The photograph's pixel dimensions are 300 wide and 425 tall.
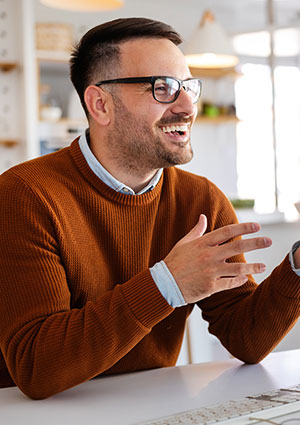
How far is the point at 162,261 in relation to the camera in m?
1.21

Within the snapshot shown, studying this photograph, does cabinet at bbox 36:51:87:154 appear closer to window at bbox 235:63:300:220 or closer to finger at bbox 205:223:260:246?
window at bbox 235:63:300:220

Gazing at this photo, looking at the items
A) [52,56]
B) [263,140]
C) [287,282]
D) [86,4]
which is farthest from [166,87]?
[263,140]

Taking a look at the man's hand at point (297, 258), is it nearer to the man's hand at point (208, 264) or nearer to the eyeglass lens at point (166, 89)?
the man's hand at point (208, 264)

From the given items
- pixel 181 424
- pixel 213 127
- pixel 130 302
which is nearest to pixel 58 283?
pixel 130 302

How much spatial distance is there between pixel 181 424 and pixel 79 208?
57 centimetres

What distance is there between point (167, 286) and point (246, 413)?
255 millimetres

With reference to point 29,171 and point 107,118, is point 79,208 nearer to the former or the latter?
point 29,171

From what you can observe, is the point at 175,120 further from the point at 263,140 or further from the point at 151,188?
the point at 263,140

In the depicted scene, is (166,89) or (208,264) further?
(166,89)

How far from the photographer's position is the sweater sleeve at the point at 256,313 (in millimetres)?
1408

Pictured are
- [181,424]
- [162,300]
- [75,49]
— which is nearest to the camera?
[181,424]

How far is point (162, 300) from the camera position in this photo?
118cm

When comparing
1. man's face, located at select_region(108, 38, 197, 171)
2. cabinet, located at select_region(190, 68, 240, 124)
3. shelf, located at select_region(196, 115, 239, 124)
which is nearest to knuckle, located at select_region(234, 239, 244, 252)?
man's face, located at select_region(108, 38, 197, 171)

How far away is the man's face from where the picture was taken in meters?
1.48
